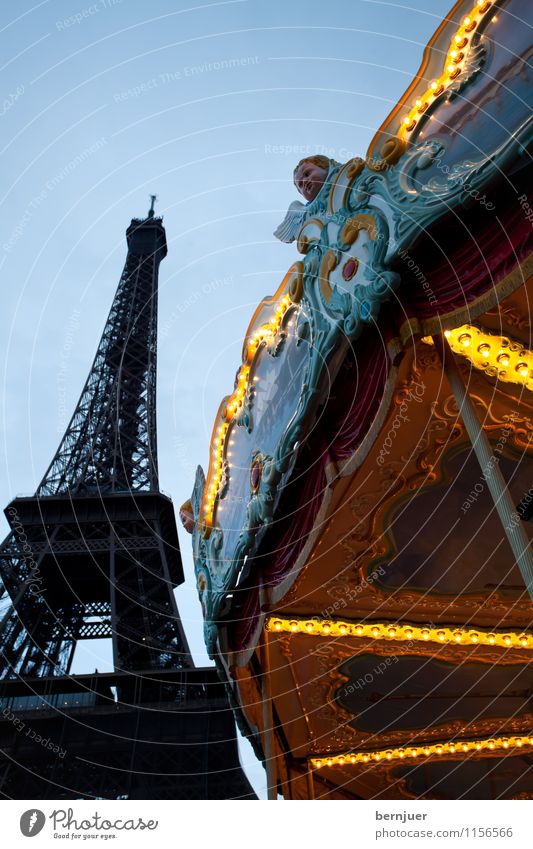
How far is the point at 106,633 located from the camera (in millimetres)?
28891

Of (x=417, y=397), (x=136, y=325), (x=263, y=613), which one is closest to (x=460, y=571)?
(x=263, y=613)

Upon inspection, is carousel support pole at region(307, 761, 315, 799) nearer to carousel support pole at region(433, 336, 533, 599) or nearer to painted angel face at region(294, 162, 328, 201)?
carousel support pole at region(433, 336, 533, 599)

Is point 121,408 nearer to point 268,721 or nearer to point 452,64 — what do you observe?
A: point 268,721

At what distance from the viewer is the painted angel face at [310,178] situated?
5.01 meters

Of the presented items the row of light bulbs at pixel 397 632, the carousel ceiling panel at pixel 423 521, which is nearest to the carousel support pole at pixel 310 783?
the row of light bulbs at pixel 397 632

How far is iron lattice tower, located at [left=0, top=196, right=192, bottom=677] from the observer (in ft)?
80.2

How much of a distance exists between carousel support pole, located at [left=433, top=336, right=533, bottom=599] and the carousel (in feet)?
0.04

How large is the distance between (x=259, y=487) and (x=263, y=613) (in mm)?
1181

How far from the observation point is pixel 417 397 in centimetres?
446

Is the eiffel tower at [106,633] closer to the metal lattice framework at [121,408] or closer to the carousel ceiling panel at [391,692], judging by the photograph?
the metal lattice framework at [121,408]

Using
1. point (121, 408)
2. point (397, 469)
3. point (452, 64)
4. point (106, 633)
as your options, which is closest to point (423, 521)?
point (397, 469)

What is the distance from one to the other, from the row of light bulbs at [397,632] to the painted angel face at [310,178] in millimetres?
3510

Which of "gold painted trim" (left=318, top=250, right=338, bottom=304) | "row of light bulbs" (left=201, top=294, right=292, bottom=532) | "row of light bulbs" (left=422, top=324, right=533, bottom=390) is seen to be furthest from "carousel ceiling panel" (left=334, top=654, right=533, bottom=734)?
"gold painted trim" (left=318, top=250, right=338, bottom=304)

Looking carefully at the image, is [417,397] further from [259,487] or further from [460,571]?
[460,571]
